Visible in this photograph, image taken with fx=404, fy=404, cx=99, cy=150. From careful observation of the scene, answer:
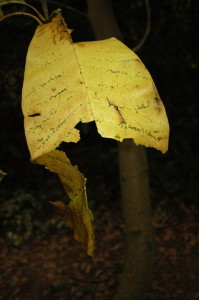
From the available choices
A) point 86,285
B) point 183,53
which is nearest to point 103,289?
point 86,285

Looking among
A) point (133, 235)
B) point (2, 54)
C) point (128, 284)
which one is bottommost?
point (128, 284)

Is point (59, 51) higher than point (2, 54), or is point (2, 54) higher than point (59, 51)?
point (59, 51)

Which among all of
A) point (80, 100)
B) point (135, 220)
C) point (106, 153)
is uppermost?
point (80, 100)

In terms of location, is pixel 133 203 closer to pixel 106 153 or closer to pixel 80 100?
pixel 80 100

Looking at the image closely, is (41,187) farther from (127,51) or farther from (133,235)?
(127,51)

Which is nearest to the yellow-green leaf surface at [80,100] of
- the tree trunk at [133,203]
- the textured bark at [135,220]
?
the tree trunk at [133,203]

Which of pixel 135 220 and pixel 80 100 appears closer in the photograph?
pixel 80 100

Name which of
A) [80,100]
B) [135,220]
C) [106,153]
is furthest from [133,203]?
[106,153]

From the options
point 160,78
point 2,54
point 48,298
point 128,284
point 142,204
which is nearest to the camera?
→ point 142,204

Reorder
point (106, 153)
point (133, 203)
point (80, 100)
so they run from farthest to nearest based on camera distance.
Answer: point (106, 153)
point (133, 203)
point (80, 100)
